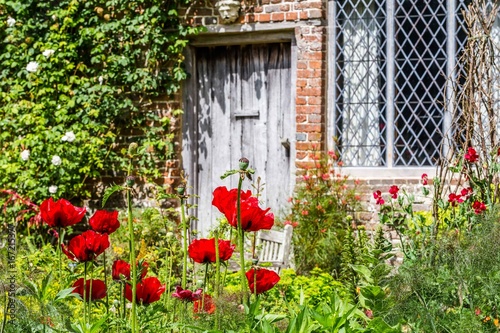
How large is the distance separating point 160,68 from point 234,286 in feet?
12.2

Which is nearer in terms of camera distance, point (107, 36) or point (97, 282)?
point (97, 282)

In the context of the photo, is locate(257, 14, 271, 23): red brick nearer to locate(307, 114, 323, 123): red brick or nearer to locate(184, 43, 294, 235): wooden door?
locate(184, 43, 294, 235): wooden door

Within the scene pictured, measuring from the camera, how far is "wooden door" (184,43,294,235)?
27.8ft

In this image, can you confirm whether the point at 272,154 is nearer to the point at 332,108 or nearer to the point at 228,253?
the point at 332,108

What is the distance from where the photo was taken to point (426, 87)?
26.1 ft

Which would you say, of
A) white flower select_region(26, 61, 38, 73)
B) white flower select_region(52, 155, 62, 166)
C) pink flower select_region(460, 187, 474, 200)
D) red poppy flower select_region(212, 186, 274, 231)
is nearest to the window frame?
pink flower select_region(460, 187, 474, 200)

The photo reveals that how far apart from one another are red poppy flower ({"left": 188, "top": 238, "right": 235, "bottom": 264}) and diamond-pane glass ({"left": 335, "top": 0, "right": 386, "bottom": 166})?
5413mm

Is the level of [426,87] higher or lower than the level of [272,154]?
higher

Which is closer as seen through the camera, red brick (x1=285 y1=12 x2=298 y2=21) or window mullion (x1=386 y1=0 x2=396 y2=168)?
window mullion (x1=386 y1=0 x2=396 y2=168)

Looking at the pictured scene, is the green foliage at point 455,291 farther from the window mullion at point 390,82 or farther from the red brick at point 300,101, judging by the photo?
the red brick at point 300,101

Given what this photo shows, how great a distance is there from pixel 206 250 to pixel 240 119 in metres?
5.90

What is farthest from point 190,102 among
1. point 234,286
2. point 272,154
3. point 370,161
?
point 234,286

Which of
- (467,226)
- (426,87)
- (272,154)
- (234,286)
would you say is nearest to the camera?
(467,226)

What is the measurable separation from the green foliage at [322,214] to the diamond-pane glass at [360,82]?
0.98ft
